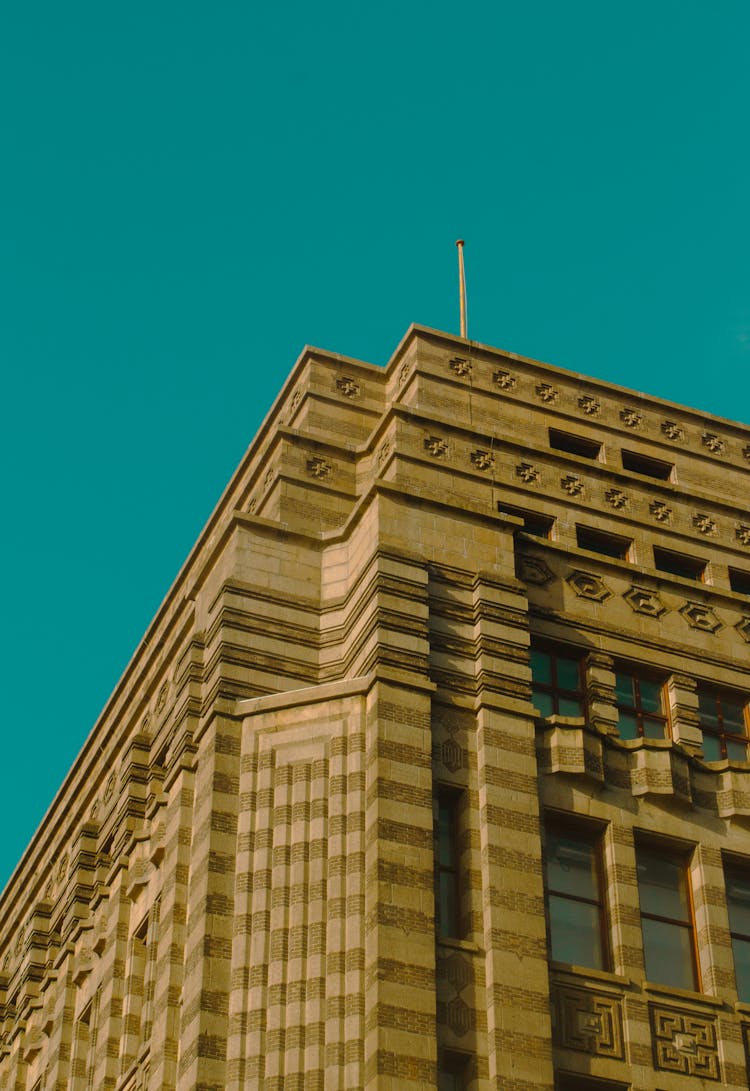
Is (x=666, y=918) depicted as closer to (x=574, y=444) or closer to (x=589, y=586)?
(x=589, y=586)

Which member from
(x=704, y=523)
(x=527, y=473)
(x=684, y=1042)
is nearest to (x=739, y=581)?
(x=704, y=523)

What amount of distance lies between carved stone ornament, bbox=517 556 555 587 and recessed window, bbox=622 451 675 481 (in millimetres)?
5447

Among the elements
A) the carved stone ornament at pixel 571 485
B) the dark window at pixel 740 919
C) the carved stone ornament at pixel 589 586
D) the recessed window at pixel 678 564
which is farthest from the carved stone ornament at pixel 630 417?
the dark window at pixel 740 919

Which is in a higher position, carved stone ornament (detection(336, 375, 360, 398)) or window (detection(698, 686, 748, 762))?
carved stone ornament (detection(336, 375, 360, 398))

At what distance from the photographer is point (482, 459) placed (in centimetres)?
4191

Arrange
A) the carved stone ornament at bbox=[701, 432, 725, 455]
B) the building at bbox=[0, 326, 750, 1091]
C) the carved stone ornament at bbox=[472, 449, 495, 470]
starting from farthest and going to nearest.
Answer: the carved stone ornament at bbox=[701, 432, 725, 455] < the carved stone ornament at bbox=[472, 449, 495, 470] < the building at bbox=[0, 326, 750, 1091]

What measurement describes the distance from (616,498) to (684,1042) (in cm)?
1265

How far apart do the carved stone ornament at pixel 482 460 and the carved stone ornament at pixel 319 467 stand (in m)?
2.83

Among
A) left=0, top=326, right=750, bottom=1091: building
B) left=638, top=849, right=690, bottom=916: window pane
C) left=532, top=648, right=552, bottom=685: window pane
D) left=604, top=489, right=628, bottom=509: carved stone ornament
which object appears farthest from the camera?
left=604, top=489, right=628, bottom=509: carved stone ornament

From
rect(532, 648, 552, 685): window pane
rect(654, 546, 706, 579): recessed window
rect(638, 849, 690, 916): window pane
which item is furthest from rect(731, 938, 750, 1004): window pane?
rect(654, 546, 706, 579): recessed window

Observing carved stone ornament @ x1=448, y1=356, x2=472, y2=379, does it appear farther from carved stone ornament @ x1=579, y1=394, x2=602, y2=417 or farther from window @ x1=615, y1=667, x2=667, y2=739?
window @ x1=615, y1=667, x2=667, y2=739

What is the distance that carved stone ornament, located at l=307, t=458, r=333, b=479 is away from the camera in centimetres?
4191

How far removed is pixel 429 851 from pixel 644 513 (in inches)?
468

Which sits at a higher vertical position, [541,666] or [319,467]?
[319,467]
